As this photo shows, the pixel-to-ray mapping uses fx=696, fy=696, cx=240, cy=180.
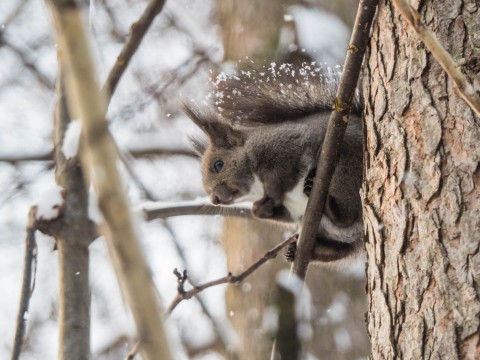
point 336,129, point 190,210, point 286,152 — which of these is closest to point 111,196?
point 336,129

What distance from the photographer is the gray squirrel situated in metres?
2.47

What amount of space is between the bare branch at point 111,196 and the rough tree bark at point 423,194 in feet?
3.22

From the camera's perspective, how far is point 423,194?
1.54 m

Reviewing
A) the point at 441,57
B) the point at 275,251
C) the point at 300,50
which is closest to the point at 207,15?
the point at 300,50

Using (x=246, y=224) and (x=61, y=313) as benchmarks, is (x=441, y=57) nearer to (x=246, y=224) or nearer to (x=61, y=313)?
(x=61, y=313)

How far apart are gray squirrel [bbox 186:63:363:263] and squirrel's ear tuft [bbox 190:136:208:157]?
359mm

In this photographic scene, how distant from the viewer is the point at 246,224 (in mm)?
3770

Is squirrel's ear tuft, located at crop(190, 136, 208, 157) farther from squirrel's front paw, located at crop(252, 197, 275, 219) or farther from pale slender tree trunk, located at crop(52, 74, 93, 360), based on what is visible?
pale slender tree trunk, located at crop(52, 74, 93, 360)

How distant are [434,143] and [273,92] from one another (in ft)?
4.06

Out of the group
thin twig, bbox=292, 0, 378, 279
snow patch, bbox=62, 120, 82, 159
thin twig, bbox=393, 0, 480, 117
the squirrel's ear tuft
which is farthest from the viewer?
the squirrel's ear tuft

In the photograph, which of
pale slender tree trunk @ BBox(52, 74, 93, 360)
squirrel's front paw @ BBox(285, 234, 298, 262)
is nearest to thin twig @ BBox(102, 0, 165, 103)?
pale slender tree trunk @ BBox(52, 74, 93, 360)

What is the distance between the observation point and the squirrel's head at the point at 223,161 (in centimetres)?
292

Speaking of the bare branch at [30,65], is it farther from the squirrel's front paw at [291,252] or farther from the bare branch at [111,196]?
the bare branch at [111,196]

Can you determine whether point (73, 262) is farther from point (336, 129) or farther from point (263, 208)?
point (263, 208)
